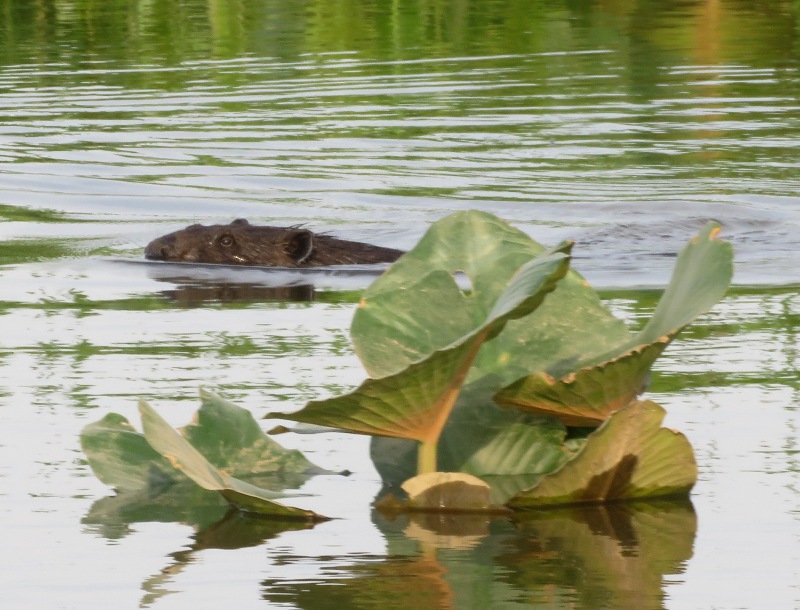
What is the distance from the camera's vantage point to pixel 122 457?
4.00 meters

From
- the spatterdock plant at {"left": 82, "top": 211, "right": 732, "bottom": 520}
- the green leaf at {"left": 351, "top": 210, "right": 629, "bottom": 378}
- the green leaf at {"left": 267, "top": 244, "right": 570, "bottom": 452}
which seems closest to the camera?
the green leaf at {"left": 267, "top": 244, "right": 570, "bottom": 452}

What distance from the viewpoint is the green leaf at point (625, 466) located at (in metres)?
3.64

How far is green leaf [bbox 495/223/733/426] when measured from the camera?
3.72 m

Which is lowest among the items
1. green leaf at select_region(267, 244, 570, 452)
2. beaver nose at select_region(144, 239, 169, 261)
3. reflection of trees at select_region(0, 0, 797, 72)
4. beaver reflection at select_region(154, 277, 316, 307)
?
beaver nose at select_region(144, 239, 169, 261)

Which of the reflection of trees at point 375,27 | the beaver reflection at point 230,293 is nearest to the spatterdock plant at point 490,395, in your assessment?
the beaver reflection at point 230,293

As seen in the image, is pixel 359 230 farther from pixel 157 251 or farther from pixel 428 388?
pixel 428 388

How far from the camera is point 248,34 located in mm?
25625

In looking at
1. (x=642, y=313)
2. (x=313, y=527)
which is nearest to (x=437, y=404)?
(x=313, y=527)

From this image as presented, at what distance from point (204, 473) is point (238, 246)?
558 centimetres

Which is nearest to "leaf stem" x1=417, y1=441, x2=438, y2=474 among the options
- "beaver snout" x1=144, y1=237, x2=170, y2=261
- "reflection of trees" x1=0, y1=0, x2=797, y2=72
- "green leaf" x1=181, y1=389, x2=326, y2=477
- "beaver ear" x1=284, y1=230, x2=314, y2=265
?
"green leaf" x1=181, y1=389, x2=326, y2=477

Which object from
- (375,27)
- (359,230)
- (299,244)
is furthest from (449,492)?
(375,27)

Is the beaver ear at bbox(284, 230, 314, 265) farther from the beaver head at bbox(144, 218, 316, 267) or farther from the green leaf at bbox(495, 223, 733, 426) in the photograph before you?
the green leaf at bbox(495, 223, 733, 426)

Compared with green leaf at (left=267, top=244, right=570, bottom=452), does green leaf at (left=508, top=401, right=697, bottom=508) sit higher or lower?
lower

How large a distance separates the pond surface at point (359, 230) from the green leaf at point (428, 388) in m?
0.21
